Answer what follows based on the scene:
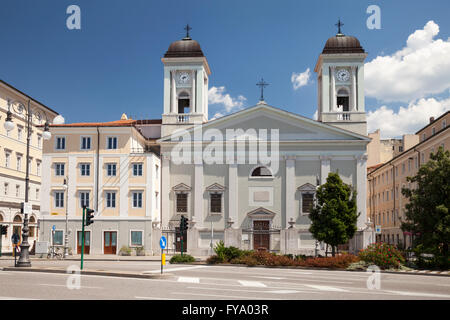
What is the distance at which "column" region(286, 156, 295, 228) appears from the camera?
4666 cm

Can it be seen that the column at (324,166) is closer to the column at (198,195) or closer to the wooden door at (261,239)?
the wooden door at (261,239)

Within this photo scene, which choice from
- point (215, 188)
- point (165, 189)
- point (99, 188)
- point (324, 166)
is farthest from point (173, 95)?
point (324, 166)

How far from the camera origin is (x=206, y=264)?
32062 millimetres

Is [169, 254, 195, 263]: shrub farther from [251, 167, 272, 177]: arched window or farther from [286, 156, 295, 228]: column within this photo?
[251, 167, 272, 177]: arched window

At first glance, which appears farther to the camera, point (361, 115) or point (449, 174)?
point (361, 115)

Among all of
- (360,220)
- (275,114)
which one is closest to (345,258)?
(360,220)

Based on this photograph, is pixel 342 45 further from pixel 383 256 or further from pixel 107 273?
pixel 107 273

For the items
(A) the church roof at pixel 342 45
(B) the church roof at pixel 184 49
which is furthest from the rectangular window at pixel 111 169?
(A) the church roof at pixel 342 45

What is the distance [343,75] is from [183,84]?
51.4 ft

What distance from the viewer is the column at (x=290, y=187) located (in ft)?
153

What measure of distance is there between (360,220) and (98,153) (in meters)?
24.1

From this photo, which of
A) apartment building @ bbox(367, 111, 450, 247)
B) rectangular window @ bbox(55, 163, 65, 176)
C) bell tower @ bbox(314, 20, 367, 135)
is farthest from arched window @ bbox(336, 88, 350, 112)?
rectangular window @ bbox(55, 163, 65, 176)

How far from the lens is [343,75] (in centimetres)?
5012

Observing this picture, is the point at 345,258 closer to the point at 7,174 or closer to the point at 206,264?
the point at 206,264
